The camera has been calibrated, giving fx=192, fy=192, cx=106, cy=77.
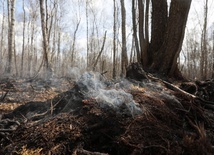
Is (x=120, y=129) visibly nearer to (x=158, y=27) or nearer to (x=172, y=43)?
(x=172, y=43)

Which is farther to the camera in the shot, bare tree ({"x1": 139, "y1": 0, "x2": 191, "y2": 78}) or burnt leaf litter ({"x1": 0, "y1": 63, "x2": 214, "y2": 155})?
bare tree ({"x1": 139, "y1": 0, "x2": 191, "y2": 78})

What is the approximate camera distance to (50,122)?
6.94ft

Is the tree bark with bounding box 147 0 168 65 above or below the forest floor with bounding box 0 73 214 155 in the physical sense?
above

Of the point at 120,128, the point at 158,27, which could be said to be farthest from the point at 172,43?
the point at 120,128

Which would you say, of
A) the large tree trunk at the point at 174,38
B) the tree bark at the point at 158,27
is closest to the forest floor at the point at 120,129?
the large tree trunk at the point at 174,38

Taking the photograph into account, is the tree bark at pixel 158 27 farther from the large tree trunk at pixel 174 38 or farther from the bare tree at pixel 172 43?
the large tree trunk at pixel 174 38

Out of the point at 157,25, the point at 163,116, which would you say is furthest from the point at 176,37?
the point at 163,116

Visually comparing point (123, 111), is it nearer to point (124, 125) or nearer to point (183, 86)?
point (124, 125)

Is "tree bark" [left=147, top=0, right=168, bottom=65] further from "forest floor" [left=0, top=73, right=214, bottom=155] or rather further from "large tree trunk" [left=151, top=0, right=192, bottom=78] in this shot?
"forest floor" [left=0, top=73, right=214, bottom=155]

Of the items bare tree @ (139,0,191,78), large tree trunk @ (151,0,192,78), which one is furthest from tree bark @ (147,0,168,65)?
large tree trunk @ (151,0,192,78)

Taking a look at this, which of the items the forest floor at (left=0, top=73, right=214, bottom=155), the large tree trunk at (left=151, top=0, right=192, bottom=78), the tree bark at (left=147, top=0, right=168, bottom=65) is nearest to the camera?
the forest floor at (left=0, top=73, right=214, bottom=155)

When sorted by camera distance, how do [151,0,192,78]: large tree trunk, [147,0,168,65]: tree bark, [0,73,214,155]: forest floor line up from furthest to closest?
[147,0,168,65]: tree bark → [151,0,192,78]: large tree trunk → [0,73,214,155]: forest floor

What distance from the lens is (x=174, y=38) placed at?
486 centimetres

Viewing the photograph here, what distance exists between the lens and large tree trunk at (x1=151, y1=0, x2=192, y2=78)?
4797 millimetres
